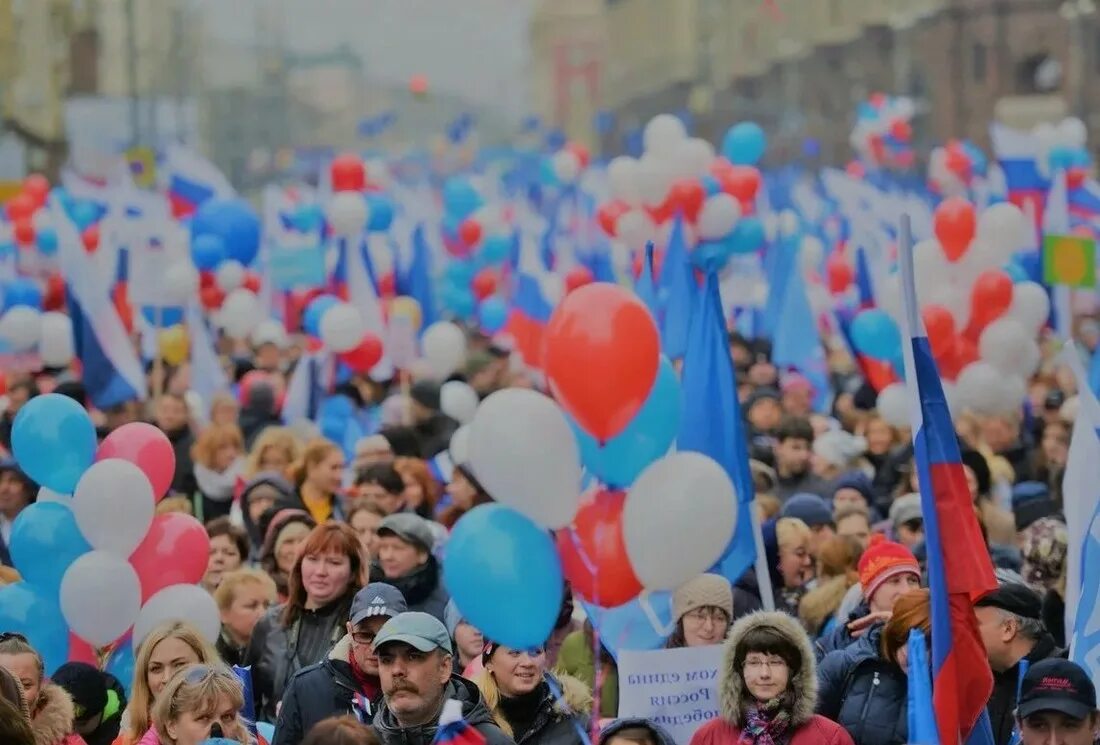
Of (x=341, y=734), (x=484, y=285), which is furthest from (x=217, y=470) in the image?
(x=484, y=285)

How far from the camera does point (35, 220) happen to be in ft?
79.9

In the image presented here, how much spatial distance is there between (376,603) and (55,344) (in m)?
11.1

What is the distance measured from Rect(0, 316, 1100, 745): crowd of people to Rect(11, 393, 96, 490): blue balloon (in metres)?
0.42

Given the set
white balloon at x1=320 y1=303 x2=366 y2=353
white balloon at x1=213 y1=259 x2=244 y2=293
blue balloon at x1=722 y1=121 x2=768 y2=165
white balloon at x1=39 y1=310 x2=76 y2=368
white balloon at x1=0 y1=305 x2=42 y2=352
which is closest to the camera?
white balloon at x1=320 y1=303 x2=366 y2=353

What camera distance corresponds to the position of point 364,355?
17250 mm

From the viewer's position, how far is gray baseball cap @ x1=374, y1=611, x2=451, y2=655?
21.0 feet

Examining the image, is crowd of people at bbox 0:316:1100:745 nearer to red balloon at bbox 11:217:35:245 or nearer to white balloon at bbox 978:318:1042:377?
white balloon at bbox 978:318:1042:377

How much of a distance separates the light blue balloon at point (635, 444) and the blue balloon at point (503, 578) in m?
0.49

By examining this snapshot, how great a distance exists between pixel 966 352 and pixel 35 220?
41.9 ft

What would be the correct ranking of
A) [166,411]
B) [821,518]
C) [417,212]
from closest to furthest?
[821,518] → [166,411] → [417,212]

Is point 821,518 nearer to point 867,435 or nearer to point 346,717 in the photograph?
point 867,435

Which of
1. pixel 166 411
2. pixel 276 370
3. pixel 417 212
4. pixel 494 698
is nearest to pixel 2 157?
pixel 417 212

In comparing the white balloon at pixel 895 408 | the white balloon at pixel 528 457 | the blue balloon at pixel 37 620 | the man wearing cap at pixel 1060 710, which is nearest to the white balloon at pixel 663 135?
the white balloon at pixel 895 408

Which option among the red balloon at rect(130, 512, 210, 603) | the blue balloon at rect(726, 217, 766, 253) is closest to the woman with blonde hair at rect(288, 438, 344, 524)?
the red balloon at rect(130, 512, 210, 603)
